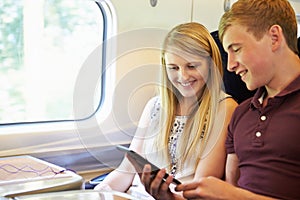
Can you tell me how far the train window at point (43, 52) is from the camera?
1581 millimetres

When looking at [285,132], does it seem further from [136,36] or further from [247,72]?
[136,36]

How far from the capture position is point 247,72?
132 centimetres

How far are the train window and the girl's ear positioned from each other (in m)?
0.68

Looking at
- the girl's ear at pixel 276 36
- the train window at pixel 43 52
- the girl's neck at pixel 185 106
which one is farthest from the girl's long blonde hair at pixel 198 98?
the train window at pixel 43 52

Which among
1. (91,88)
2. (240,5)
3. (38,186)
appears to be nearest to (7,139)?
(91,88)

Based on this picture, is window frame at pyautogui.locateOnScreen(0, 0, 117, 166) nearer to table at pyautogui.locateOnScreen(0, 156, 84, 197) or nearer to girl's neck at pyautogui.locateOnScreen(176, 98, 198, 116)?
table at pyautogui.locateOnScreen(0, 156, 84, 197)

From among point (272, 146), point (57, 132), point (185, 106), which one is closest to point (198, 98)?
point (185, 106)

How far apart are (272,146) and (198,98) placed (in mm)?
324

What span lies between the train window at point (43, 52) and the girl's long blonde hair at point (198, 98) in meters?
Answer: 0.34

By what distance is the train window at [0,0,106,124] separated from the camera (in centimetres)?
158

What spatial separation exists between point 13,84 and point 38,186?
642 mm

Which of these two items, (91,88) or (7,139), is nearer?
(7,139)

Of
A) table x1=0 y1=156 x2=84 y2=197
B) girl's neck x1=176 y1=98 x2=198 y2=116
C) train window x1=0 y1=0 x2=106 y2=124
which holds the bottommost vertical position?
table x1=0 y1=156 x2=84 y2=197

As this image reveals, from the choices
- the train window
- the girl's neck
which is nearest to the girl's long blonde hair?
the girl's neck
